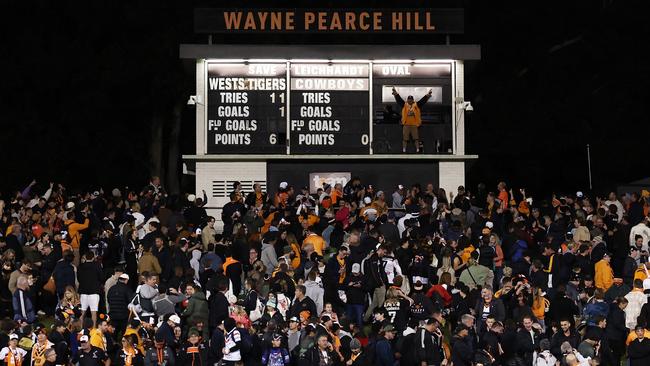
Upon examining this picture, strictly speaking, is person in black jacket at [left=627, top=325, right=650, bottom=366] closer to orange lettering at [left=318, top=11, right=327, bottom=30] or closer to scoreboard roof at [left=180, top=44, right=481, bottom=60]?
scoreboard roof at [left=180, top=44, right=481, bottom=60]

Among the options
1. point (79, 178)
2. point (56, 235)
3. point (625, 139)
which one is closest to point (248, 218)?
point (56, 235)

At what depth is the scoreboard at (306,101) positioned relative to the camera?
3597cm

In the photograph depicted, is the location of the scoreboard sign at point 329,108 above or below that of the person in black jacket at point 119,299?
above

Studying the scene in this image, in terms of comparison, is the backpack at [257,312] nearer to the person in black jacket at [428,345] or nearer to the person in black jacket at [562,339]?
the person in black jacket at [428,345]

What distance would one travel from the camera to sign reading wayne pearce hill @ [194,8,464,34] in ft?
120

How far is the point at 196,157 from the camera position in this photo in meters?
35.6

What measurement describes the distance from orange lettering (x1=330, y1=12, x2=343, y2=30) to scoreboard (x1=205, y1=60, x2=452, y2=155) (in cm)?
96

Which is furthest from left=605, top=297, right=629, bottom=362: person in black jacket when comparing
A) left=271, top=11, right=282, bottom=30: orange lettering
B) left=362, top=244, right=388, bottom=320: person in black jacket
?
left=271, top=11, right=282, bottom=30: orange lettering

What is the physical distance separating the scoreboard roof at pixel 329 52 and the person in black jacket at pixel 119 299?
10106 millimetres

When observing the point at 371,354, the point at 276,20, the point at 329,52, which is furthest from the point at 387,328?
the point at 276,20

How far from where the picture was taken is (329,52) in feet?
118

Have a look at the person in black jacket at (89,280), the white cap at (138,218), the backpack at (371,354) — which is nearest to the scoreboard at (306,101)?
the white cap at (138,218)

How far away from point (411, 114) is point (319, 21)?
3.22 m

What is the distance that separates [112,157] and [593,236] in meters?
32.0
